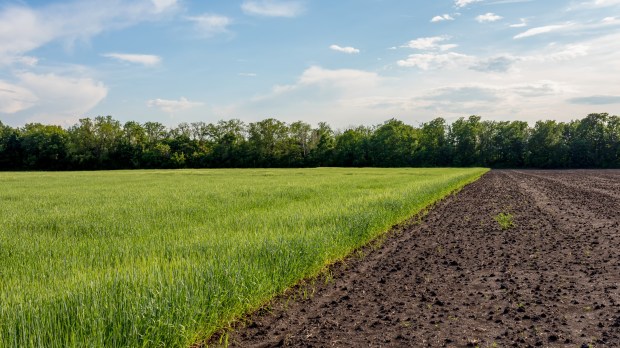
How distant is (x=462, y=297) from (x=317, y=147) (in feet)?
340

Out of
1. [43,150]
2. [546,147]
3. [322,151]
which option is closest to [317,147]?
[322,151]

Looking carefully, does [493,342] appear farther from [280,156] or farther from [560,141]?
[560,141]

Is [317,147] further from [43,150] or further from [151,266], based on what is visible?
[151,266]

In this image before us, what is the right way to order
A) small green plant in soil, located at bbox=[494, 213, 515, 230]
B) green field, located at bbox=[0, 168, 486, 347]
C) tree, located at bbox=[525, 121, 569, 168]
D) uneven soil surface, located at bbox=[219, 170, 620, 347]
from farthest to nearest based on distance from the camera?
tree, located at bbox=[525, 121, 569, 168]
small green plant in soil, located at bbox=[494, 213, 515, 230]
uneven soil surface, located at bbox=[219, 170, 620, 347]
green field, located at bbox=[0, 168, 486, 347]

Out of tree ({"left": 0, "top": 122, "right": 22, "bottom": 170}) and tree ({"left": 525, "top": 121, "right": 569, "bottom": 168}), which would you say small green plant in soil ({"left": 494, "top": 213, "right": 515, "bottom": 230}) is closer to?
tree ({"left": 525, "top": 121, "right": 569, "bottom": 168})

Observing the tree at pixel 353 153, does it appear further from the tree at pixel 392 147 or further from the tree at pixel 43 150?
the tree at pixel 43 150

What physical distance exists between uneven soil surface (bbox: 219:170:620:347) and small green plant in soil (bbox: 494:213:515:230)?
126 cm

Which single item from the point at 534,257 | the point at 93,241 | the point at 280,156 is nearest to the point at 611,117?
the point at 280,156

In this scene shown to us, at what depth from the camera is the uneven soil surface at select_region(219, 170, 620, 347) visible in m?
5.60

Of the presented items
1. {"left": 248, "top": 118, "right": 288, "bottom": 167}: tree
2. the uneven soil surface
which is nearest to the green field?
the uneven soil surface

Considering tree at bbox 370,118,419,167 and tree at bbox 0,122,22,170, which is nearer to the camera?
tree at bbox 0,122,22,170

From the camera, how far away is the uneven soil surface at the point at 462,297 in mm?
5598

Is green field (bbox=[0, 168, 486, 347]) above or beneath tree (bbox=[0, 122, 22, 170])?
beneath

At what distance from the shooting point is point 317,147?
110 metres
